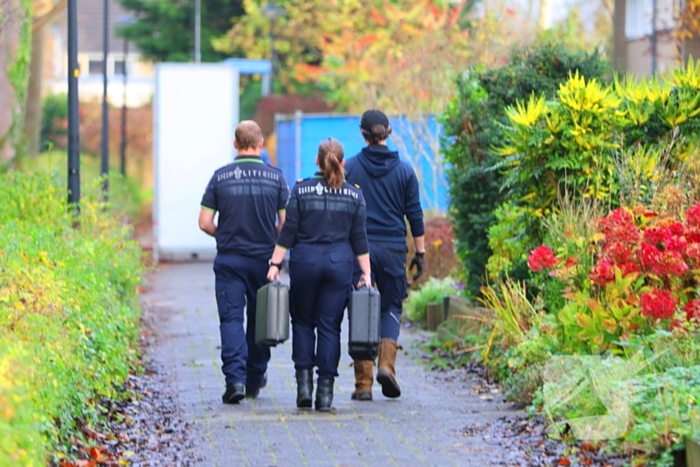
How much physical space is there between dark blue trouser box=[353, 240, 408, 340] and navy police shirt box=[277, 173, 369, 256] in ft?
2.38

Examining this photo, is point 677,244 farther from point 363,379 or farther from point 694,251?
point 363,379

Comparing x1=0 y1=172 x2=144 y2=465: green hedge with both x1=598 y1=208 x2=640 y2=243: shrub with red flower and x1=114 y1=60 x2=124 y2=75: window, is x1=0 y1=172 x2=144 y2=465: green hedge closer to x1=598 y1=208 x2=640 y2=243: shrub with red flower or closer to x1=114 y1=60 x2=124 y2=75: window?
x1=598 y1=208 x2=640 y2=243: shrub with red flower

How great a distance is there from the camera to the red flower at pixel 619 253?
811 centimetres

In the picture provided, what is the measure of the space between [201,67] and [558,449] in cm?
1507

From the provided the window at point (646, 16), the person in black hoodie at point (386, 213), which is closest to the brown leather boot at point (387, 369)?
the person in black hoodie at point (386, 213)

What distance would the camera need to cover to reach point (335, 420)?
26.6 ft

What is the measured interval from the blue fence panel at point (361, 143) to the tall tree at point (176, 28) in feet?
61.6

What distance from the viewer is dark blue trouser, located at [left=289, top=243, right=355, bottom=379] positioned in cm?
831

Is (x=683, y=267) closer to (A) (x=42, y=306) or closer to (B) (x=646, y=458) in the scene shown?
(B) (x=646, y=458)

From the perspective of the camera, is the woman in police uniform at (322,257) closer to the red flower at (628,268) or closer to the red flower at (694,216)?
the red flower at (628,268)

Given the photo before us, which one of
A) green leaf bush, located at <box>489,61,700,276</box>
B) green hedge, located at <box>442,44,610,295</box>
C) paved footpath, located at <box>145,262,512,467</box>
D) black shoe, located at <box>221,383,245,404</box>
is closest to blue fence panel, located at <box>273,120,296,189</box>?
green hedge, located at <box>442,44,610,295</box>

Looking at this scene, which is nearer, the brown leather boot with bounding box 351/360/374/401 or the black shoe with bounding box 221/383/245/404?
the black shoe with bounding box 221/383/245/404

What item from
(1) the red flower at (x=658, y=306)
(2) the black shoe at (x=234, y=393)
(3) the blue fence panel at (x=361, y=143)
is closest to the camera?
(1) the red flower at (x=658, y=306)

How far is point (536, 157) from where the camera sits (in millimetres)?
10227
